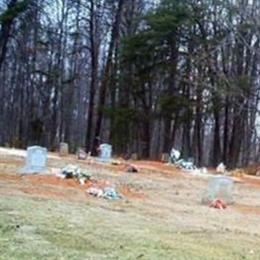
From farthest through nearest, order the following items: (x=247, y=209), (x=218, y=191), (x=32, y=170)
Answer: (x=32, y=170) → (x=218, y=191) → (x=247, y=209)

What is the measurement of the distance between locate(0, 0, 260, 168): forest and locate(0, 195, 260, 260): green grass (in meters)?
17.3

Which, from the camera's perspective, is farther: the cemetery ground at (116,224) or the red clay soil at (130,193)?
the red clay soil at (130,193)

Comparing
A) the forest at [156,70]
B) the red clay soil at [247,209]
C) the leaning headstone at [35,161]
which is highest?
the forest at [156,70]

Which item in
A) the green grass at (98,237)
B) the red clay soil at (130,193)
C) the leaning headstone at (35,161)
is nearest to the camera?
the green grass at (98,237)

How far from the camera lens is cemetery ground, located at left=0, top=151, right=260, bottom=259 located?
20.7 feet

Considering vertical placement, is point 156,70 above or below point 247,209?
above

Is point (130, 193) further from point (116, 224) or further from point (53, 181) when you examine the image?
point (116, 224)

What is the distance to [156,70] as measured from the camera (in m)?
33.4

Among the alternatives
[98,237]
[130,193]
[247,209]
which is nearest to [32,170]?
[130,193]

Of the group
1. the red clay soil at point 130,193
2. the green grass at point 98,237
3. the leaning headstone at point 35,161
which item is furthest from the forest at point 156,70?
the green grass at point 98,237

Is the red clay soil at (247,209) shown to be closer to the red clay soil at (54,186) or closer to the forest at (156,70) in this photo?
the red clay soil at (54,186)

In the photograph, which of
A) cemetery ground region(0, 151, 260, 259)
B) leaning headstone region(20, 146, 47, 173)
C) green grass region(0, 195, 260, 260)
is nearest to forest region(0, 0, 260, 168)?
leaning headstone region(20, 146, 47, 173)

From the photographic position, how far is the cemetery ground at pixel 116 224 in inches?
248

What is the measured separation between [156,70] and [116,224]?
84.2 feet
